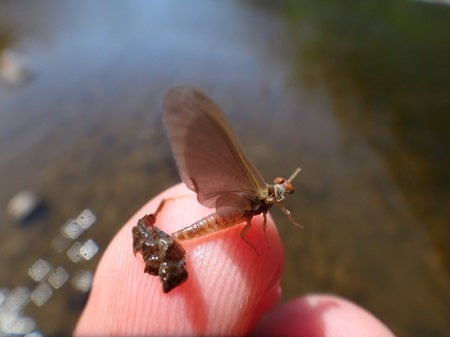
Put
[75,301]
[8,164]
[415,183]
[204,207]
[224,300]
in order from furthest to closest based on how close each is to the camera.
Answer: [415,183] < [8,164] < [75,301] < [204,207] < [224,300]

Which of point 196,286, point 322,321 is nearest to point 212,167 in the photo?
point 196,286

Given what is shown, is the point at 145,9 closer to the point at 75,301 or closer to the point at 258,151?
the point at 258,151

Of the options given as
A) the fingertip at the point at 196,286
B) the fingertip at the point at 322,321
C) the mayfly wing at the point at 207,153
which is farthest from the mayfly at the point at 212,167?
the fingertip at the point at 322,321

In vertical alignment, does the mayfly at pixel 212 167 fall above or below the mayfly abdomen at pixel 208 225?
above

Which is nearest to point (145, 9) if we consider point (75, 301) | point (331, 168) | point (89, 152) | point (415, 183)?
point (89, 152)

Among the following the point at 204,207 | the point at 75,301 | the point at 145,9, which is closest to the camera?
the point at 204,207

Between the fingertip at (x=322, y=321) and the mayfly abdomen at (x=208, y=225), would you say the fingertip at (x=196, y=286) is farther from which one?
the fingertip at (x=322, y=321)

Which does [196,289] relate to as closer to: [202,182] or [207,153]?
[202,182]

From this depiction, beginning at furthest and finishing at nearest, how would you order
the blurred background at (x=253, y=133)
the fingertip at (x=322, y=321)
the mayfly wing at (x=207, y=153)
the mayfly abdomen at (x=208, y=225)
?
the blurred background at (x=253, y=133)
the fingertip at (x=322, y=321)
the mayfly abdomen at (x=208, y=225)
the mayfly wing at (x=207, y=153)

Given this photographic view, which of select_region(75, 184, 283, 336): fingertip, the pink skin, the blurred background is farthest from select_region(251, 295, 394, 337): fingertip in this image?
the blurred background
